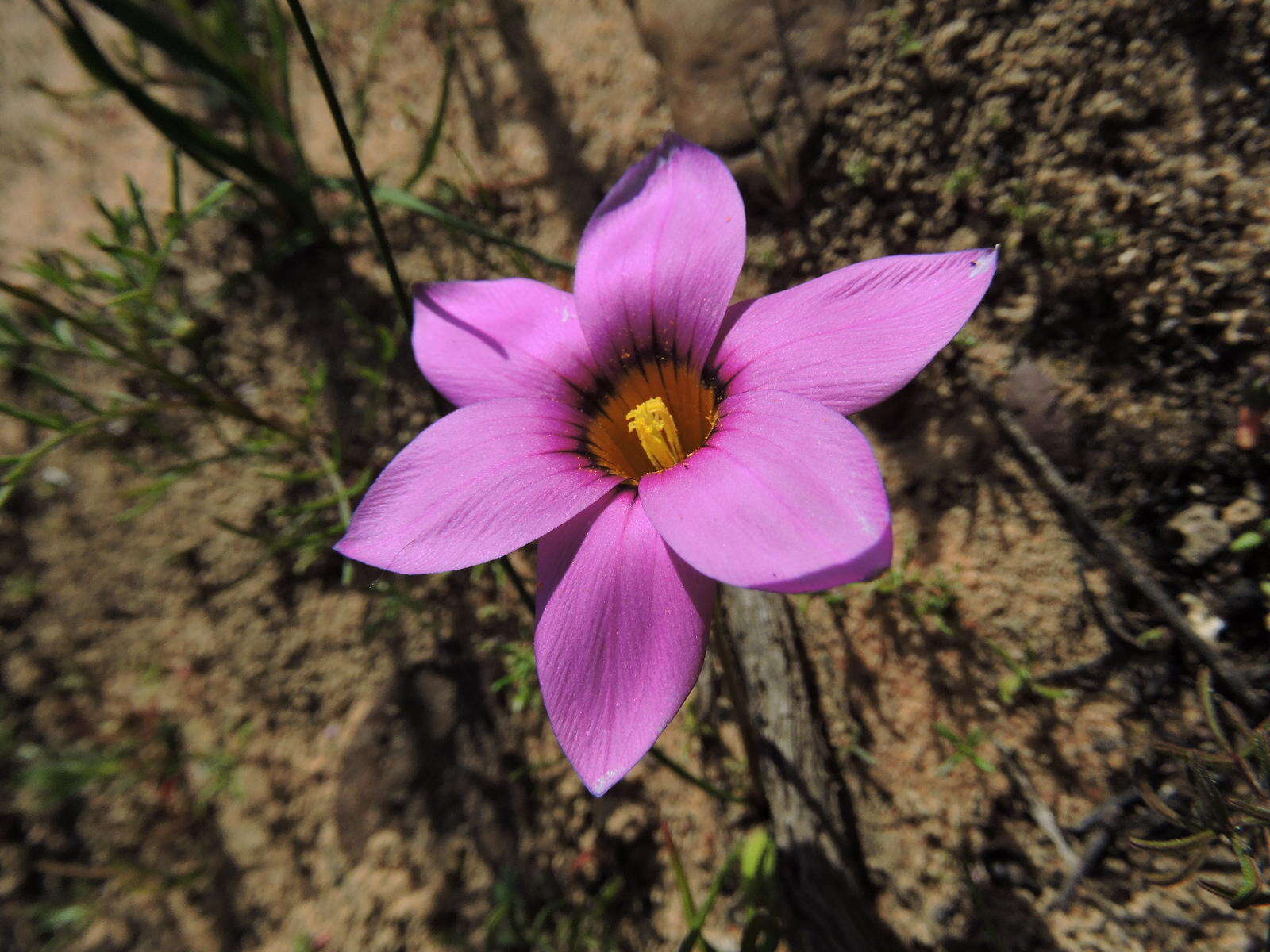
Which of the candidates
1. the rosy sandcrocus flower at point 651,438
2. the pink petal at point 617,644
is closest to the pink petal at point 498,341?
the rosy sandcrocus flower at point 651,438

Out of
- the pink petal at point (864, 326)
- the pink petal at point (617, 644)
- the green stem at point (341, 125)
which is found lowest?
the pink petal at point (617, 644)

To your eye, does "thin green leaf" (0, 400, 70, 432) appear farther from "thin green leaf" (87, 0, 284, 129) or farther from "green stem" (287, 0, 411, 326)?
"green stem" (287, 0, 411, 326)

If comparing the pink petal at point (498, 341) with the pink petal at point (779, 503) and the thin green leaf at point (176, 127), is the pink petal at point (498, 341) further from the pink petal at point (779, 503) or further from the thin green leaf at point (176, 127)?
the thin green leaf at point (176, 127)

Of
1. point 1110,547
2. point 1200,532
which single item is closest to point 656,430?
point 1110,547

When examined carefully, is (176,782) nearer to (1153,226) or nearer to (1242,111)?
(1153,226)

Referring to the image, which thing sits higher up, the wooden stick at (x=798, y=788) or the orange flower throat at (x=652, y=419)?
the orange flower throat at (x=652, y=419)

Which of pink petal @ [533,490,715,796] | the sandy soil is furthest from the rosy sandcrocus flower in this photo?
the sandy soil

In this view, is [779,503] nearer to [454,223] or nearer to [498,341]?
[498,341]
